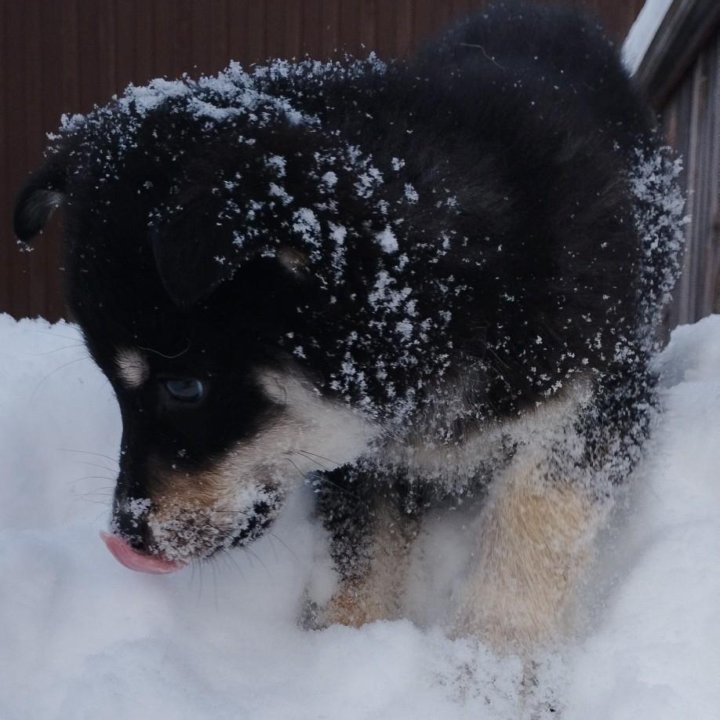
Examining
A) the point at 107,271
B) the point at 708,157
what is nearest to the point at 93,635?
the point at 107,271

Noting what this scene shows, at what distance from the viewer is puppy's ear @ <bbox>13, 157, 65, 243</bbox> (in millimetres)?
2049

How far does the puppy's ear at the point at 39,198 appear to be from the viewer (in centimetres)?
205

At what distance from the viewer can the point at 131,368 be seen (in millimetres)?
1845

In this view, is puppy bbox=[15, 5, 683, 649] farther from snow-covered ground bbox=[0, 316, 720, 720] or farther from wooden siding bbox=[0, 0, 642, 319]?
wooden siding bbox=[0, 0, 642, 319]

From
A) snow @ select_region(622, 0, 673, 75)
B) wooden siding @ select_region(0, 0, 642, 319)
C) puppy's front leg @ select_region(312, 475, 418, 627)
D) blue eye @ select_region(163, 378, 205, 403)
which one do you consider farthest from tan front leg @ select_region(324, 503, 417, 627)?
wooden siding @ select_region(0, 0, 642, 319)

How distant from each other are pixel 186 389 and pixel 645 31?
2.59 m

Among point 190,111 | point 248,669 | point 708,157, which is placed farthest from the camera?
point 708,157

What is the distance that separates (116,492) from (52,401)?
114 centimetres

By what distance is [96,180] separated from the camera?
6.02 ft

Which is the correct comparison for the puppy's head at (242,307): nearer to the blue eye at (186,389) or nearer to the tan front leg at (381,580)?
the blue eye at (186,389)

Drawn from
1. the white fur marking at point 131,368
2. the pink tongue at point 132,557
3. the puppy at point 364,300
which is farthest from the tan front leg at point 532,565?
the white fur marking at point 131,368

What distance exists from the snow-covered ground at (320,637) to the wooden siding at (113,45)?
4249mm

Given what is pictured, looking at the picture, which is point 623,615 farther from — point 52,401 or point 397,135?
point 52,401

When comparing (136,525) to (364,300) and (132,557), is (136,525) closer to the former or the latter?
(132,557)
